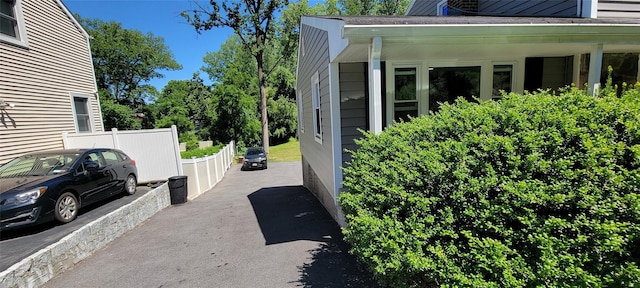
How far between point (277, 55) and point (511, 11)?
32475 millimetres

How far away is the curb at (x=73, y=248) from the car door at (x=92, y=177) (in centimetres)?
81

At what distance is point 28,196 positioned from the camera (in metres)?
4.84

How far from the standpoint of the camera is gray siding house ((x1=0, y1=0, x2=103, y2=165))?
22.7ft

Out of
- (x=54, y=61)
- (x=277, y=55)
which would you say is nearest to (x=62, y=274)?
(x=54, y=61)

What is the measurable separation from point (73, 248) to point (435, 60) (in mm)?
7164

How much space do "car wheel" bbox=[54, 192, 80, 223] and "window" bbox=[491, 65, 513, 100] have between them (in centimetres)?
887

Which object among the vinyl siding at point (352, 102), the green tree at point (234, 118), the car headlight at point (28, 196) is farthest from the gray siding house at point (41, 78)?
the green tree at point (234, 118)

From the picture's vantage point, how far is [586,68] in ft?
18.0

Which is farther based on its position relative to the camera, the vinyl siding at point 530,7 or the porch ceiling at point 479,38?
the vinyl siding at point 530,7

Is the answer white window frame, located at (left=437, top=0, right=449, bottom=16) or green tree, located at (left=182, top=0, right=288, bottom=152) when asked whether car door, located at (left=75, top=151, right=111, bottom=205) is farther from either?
green tree, located at (left=182, top=0, right=288, bottom=152)

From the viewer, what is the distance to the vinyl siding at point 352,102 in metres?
5.16

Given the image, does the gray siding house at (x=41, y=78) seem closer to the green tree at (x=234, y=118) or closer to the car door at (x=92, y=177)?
the car door at (x=92, y=177)

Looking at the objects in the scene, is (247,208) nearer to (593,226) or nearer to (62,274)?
(62,274)

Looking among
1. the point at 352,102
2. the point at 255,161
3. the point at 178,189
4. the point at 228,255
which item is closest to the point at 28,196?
the point at 228,255
